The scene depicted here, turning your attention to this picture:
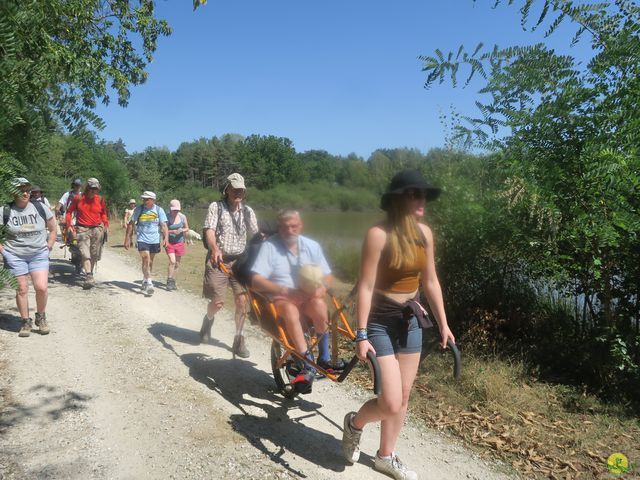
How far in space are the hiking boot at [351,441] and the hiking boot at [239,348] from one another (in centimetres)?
236

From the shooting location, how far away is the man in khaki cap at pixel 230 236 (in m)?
5.70

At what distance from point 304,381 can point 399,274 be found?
5.16ft

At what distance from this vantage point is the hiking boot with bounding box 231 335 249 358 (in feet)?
18.9

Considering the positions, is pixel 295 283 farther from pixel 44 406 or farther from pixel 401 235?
pixel 44 406

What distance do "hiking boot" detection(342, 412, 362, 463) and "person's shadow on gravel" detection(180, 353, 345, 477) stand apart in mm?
92

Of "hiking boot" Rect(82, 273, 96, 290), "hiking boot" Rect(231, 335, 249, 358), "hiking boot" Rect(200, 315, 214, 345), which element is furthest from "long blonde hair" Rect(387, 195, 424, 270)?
"hiking boot" Rect(82, 273, 96, 290)

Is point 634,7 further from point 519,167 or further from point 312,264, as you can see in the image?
point 312,264

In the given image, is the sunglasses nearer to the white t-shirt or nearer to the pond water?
the pond water

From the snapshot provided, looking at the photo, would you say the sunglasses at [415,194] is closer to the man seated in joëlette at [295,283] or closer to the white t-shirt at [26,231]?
the man seated in joëlette at [295,283]

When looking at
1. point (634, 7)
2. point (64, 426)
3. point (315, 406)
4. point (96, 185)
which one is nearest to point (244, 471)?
point (315, 406)

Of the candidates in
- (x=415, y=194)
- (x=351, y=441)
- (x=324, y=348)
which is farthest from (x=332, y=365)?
(x=415, y=194)

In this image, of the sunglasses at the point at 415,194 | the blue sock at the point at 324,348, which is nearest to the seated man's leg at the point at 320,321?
the blue sock at the point at 324,348

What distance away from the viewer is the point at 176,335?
21.9ft

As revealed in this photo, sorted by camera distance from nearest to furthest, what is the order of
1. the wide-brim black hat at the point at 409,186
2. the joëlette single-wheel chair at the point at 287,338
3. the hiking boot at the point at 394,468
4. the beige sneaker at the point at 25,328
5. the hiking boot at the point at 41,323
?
the wide-brim black hat at the point at 409,186, the hiking boot at the point at 394,468, the joëlette single-wheel chair at the point at 287,338, the beige sneaker at the point at 25,328, the hiking boot at the point at 41,323
